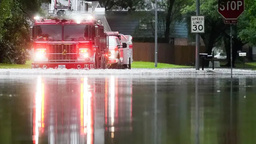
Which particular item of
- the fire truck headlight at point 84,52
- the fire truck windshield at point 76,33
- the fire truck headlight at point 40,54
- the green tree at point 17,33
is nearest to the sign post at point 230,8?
the fire truck windshield at point 76,33

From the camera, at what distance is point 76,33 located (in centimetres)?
4297

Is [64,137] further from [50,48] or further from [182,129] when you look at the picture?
[50,48]

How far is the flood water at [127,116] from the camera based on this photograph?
13.0m

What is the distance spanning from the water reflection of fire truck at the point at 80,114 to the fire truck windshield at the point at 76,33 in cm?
1630

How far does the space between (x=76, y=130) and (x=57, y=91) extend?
1138 cm

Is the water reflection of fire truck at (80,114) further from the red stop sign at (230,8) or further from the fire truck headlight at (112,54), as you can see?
the fire truck headlight at (112,54)

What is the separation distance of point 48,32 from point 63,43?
1.03 metres

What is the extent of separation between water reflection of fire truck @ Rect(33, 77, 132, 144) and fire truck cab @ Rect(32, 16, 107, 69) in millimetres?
16200

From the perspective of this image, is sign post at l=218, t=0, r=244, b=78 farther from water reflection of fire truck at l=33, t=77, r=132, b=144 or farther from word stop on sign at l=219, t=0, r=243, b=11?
water reflection of fire truck at l=33, t=77, r=132, b=144

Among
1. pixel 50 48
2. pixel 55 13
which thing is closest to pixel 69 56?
pixel 50 48

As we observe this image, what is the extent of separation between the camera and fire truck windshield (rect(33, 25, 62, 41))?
4278 cm

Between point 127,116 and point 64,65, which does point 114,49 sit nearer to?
point 64,65

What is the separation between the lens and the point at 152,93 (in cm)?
2453

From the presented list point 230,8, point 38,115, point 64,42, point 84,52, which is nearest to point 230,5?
point 230,8
